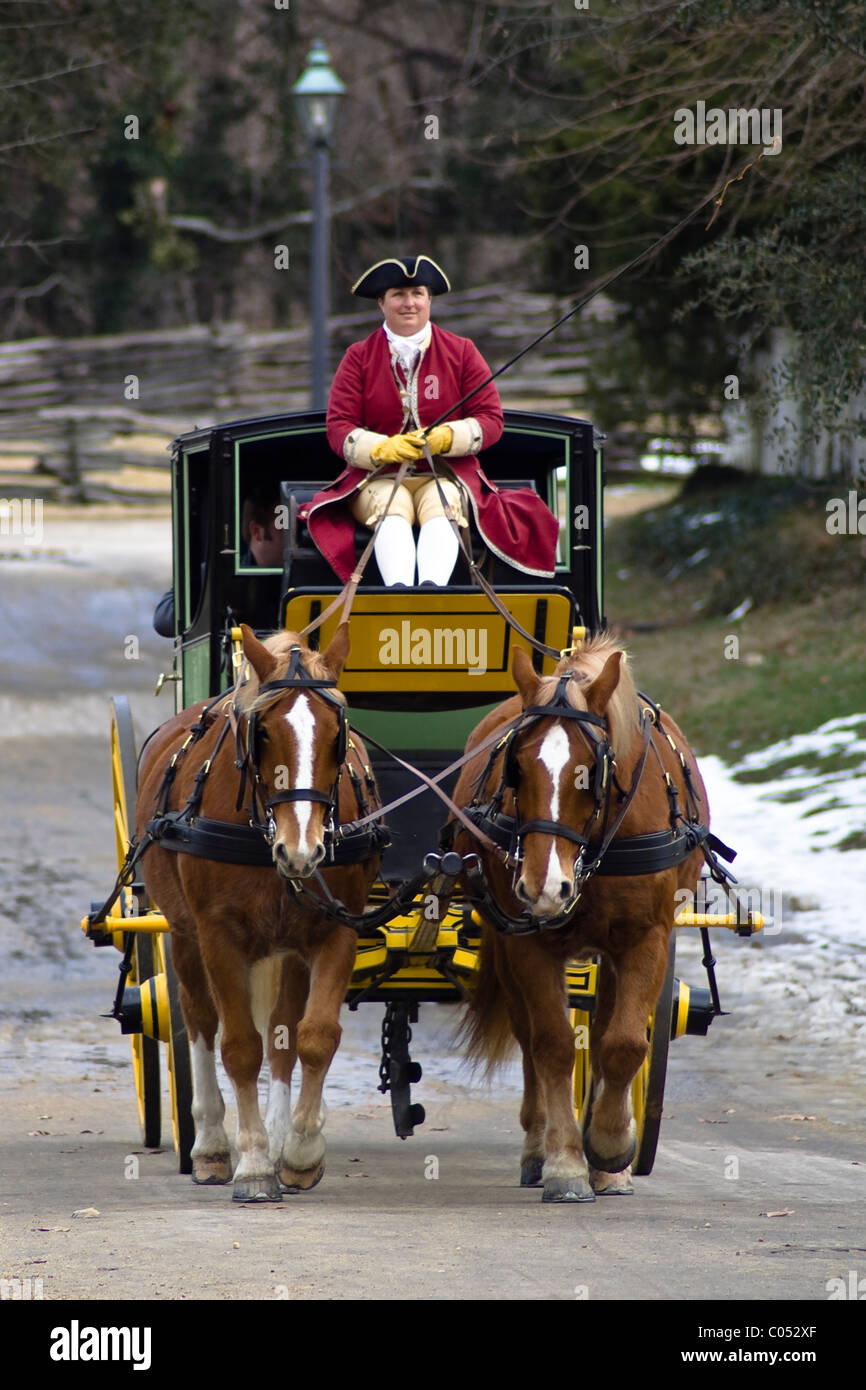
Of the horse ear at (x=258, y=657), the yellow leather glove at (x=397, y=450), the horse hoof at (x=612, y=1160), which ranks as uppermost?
the yellow leather glove at (x=397, y=450)

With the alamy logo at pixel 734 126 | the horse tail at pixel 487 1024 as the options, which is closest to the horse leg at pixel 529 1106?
the horse tail at pixel 487 1024

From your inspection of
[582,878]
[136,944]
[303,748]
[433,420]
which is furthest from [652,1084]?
[433,420]

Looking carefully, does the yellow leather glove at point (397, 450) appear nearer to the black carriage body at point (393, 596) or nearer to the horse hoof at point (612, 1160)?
the black carriage body at point (393, 596)

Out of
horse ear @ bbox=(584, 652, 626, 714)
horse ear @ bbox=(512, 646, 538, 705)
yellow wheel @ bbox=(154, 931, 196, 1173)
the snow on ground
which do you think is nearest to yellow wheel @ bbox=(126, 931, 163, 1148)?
yellow wheel @ bbox=(154, 931, 196, 1173)

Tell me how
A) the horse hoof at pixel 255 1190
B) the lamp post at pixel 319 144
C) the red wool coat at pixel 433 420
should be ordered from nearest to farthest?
the horse hoof at pixel 255 1190 < the red wool coat at pixel 433 420 < the lamp post at pixel 319 144

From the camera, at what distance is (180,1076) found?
265 inches

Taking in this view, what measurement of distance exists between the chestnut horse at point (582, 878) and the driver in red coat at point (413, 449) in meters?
0.86

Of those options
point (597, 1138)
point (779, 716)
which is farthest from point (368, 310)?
point (597, 1138)

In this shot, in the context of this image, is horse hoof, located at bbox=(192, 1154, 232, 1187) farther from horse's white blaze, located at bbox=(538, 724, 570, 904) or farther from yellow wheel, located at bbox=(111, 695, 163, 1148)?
horse's white blaze, located at bbox=(538, 724, 570, 904)

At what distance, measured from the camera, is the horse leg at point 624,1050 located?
19.1ft

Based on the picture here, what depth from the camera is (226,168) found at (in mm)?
28172

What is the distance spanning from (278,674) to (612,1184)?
194 centimetres

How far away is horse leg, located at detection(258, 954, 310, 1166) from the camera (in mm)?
6316
